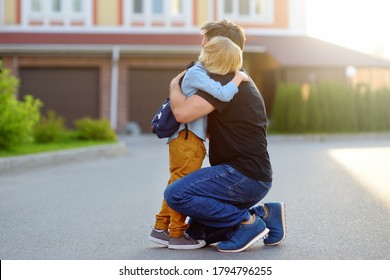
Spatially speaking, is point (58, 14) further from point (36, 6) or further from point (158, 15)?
point (158, 15)

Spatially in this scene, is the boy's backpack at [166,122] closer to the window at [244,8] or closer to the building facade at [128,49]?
the building facade at [128,49]

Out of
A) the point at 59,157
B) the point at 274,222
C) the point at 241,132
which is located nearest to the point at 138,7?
the point at 59,157

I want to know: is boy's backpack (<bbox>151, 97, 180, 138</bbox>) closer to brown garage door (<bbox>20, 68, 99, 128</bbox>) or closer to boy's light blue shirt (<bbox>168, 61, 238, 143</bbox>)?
boy's light blue shirt (<bbox>168, 61, 238, 143</bbox>)

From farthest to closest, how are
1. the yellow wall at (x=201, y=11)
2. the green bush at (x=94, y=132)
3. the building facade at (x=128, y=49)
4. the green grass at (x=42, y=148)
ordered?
the yellow wall at (x=201, y=11)
the building facade at (x=128, y=49)
the green bush at (x=94, y=132)
the green grass at (x=42, y=148)

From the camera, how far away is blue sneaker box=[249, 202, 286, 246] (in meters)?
5.38

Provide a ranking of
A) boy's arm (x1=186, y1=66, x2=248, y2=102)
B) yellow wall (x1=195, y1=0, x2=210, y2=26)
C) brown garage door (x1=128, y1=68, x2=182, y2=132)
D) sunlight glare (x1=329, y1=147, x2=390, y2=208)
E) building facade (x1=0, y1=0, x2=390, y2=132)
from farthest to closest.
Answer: yellow wall (x1=195, y1=0, x2=210, y2=26) < brown garage door (x1=128, y1=68, x2=182, y2=132) < building facade (x1=0, y1=0, x2=390, y2=132) < sunlight glare (x1=329, y1=147, x2=390, y2=208) < boy's arm (x1=186, y1=66, x2=248, y2=102)

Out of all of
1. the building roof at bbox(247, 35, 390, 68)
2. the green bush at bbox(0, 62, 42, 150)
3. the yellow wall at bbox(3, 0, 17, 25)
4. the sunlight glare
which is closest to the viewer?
A: the sunlight glare

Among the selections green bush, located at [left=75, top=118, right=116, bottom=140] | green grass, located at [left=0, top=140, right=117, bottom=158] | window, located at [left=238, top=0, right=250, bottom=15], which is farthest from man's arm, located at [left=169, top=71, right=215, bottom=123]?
window, located at [left=238, top=0, right=250, bottom=15]

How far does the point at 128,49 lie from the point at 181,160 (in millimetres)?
20371

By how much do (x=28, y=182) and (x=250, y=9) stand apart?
19.0m

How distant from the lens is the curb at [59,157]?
12.1m

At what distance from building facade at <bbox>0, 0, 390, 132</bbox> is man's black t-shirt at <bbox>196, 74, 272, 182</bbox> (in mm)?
20031

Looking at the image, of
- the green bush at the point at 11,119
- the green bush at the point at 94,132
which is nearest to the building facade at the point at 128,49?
the green bush at the point at 94,132

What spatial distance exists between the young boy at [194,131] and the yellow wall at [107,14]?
74.4 ft
